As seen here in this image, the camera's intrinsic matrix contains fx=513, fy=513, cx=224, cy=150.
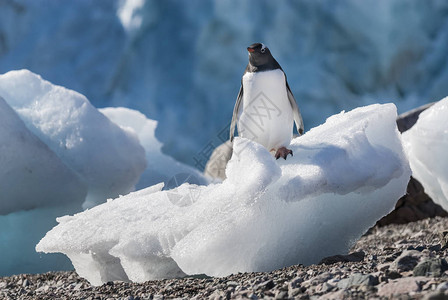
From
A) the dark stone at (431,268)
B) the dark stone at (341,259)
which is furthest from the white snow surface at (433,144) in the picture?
the dark stone at (431,268)

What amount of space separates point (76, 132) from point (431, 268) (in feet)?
15.1

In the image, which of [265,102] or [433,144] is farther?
[433,144]

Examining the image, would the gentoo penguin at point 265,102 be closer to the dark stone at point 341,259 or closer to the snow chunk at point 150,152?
the dark stone at point 341,259

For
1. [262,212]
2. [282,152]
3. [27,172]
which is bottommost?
[262,212]

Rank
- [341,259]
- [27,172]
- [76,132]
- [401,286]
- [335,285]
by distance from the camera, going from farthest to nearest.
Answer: [76,132] < [27,172] < [341,259] < [335,285] < [401,286]

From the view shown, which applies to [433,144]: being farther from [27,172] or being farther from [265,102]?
[27,172]

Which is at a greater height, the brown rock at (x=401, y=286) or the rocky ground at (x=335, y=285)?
the rocky ground at (x=335, y=285)

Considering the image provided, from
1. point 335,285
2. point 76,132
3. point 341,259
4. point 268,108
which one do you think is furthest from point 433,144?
point 76,132

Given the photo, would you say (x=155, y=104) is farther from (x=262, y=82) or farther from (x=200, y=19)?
(x=262, y=82)

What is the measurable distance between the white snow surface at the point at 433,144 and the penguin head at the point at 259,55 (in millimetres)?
1965

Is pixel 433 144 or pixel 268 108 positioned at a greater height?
pixel 268 108

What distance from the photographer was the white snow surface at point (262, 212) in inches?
113

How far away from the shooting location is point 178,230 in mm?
3088

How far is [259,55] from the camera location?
350cm
